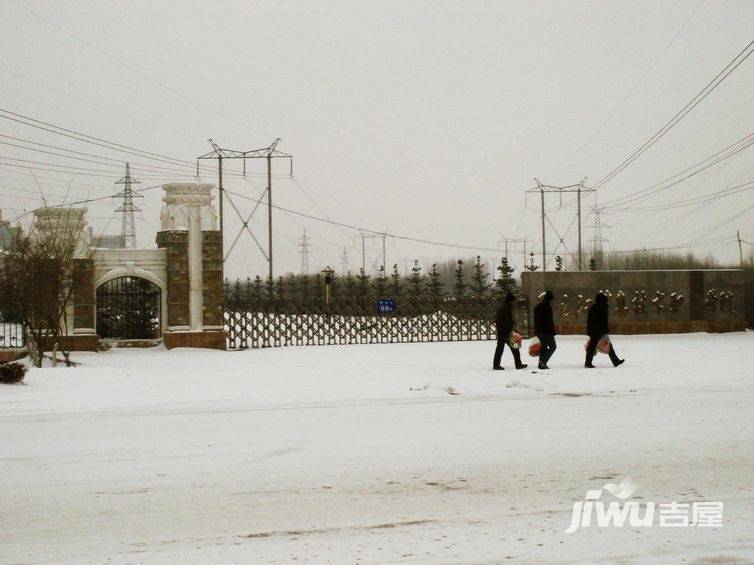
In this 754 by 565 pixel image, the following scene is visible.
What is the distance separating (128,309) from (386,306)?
9.50m

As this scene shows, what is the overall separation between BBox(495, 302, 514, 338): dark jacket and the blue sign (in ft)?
43.2

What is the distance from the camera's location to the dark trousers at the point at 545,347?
17.6 m

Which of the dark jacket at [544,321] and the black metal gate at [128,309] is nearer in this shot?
the dark jacket at [544,321]

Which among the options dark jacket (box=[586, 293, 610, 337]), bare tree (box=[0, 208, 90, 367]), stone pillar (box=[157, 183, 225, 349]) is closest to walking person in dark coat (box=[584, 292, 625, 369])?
dark jacket (box=[586, 293, 610, 337])

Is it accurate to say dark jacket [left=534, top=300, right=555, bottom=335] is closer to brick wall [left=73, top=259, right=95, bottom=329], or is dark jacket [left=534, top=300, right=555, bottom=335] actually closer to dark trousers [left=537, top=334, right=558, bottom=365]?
dark trousers [left=537, top=334, right=558, bottom=365]

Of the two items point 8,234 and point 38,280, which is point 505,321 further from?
point 8,234

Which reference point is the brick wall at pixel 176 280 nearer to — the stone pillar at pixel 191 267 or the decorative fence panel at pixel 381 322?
the stone pillar at pixel 191 267

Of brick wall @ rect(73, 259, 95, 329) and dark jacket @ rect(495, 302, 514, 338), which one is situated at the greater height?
brick wall @ rect(73, 259, 95, 329)

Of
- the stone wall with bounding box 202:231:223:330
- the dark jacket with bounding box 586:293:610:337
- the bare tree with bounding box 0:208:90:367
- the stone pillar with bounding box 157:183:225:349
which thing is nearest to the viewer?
the dark jacket with bounding box 586:293:610:337

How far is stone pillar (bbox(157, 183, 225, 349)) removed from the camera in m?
26.5

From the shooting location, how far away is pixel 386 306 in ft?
102

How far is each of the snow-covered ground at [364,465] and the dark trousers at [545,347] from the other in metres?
1.76

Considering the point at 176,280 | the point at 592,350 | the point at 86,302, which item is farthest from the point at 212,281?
the point at 592,350

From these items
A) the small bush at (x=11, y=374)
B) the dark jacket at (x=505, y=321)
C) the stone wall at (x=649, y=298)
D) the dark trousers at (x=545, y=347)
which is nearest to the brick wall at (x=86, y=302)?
the small bush at (x=11, y=374)
